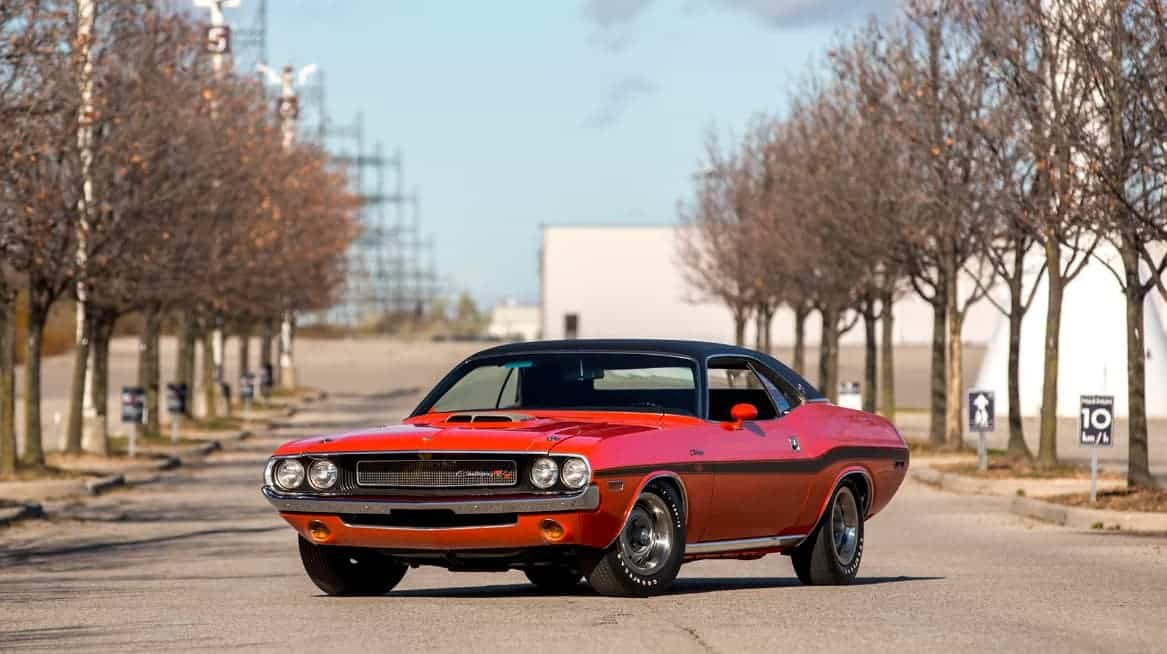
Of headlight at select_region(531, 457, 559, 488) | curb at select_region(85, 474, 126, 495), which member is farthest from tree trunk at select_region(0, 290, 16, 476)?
headlight at select_region(531, 457, 559, 488)

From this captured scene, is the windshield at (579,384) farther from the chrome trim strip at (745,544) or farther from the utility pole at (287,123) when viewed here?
the utility pole at (287,123)

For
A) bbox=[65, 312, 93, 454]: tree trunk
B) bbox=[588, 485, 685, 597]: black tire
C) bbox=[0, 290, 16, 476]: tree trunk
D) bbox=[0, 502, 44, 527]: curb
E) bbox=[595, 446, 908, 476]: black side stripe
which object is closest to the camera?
bbox=[595, 446, 908, 476]: black side stripe

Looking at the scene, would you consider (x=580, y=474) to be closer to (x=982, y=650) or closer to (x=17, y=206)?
(x=982, y=650)

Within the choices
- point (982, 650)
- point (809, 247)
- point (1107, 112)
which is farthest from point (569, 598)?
point (809, 247)

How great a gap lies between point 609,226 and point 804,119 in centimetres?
6713

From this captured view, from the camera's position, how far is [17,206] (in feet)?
83.6

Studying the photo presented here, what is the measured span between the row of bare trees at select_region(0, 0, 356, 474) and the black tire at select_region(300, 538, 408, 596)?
36.8 feet

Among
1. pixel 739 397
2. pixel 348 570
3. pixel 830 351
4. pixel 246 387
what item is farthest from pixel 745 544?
pixel 246 387

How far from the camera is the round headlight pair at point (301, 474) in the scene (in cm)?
1254

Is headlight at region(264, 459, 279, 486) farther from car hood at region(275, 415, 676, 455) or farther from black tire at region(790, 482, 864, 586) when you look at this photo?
black tire at region(790, 482, 864, 586)

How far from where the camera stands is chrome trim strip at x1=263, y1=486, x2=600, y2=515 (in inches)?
467

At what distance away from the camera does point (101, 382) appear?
3834 centimetres

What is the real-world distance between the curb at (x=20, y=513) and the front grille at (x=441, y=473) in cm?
1178

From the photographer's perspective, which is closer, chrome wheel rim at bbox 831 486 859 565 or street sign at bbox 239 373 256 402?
chrome wheel rim at bbox 831 486 859 565
